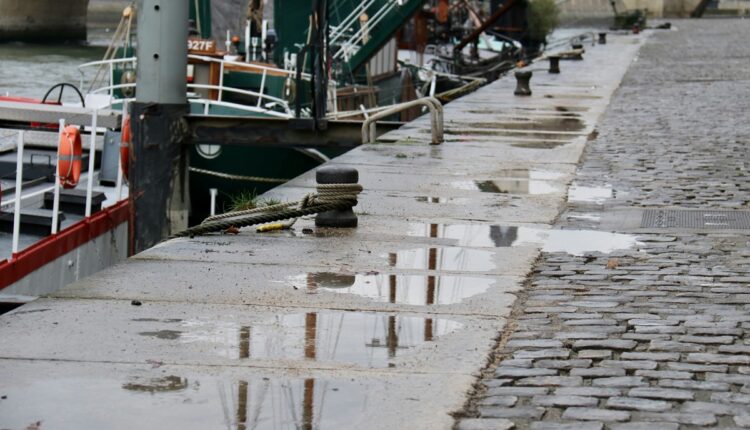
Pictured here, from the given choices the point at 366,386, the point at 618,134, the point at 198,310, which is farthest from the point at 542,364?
the point at 618,134

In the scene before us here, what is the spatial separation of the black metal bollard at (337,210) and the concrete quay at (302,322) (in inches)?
4.6

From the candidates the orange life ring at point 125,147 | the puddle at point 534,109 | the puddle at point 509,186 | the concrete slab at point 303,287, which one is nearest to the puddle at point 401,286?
the concrete slab at point 303,287

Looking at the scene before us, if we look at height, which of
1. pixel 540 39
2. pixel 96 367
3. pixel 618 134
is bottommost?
pixel 96 367

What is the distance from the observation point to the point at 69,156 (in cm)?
1287

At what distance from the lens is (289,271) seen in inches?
301

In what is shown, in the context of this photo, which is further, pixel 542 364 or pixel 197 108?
pixel 197 108

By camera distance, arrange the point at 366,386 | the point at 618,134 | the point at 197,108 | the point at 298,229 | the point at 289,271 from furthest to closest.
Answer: the point at 197,108, the point at 618,134, the point at 298,229, the point at 289,271, the point at 366,386

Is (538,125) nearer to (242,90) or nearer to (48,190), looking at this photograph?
Answer: (48,190)

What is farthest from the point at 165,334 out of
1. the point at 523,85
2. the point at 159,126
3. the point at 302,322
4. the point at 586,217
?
the point at 523,85

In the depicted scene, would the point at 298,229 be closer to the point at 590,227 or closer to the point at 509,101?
the point at 590,227

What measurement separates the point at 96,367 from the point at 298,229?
11.5 ft

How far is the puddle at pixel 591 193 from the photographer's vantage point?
10733 millimetres

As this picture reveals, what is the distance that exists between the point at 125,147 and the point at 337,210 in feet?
22.7

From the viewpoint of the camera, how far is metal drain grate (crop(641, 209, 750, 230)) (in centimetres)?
954
